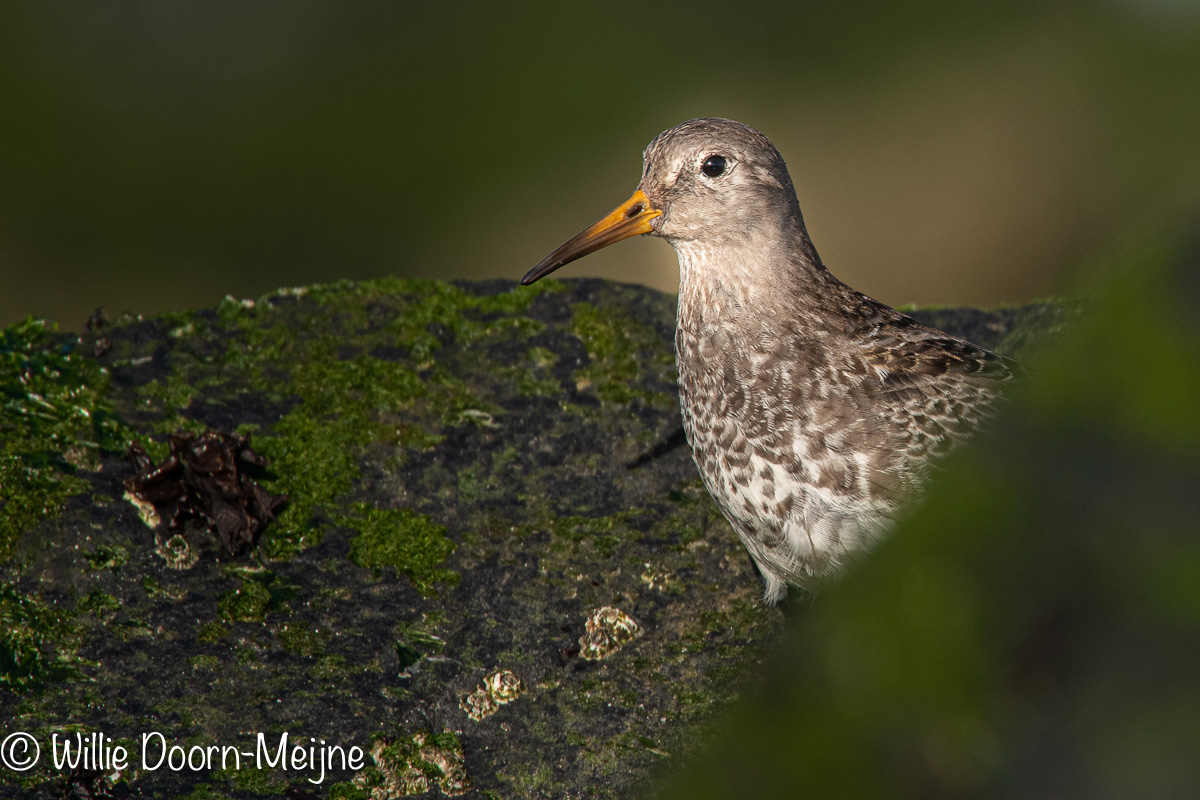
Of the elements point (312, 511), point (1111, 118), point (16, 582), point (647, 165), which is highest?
point (1111, 118)

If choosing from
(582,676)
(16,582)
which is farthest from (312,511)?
(582,676)

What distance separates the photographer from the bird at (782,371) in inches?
209

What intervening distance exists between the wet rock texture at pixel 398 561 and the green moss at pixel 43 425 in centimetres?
3

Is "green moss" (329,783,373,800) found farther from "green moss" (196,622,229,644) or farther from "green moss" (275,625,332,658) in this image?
"green moss" (196,622,229,644)

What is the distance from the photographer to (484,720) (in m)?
5.31

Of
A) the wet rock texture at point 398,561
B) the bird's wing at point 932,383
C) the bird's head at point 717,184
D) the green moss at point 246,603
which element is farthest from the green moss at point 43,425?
the bird's wing at point 932,383

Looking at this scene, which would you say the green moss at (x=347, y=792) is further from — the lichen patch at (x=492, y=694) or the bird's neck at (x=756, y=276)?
the bird's neck at (x=756, y=276)

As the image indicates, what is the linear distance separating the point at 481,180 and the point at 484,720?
36.6 ft

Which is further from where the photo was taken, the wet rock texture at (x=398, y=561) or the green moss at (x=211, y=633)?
the green moss at (x=211, y=633)

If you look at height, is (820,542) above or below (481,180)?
below

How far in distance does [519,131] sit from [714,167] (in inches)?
382

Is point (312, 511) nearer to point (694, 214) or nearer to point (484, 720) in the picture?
point (484, 720)

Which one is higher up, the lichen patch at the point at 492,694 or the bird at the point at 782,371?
the bird at the point at 782,371

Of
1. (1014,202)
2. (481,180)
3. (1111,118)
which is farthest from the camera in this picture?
(481,180)
